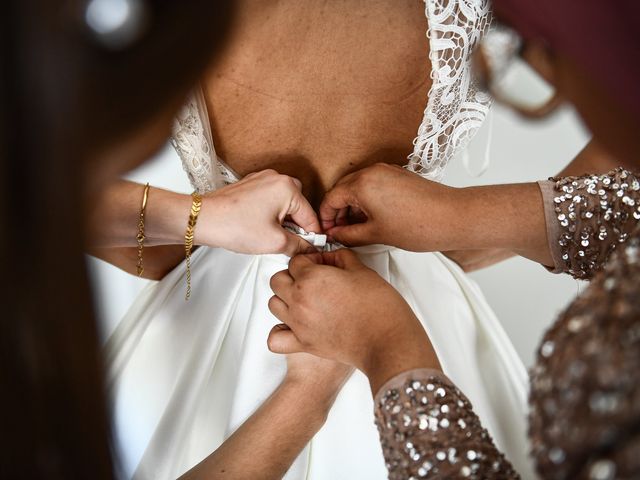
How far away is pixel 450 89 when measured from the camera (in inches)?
30.8

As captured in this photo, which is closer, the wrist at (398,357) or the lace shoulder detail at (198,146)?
the wrist at (398,357)

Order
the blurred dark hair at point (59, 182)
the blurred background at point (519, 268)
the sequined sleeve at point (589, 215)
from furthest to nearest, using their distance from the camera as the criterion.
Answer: the blurred background at point (519, 268) → the sequined sleeve at point (589, 215) → the blurred dark hair at point (59, 182)

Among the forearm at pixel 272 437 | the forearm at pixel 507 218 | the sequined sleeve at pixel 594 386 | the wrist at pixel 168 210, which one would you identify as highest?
the wrist at pixel 168 210

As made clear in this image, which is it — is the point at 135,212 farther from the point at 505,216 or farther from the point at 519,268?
the point at 519,268

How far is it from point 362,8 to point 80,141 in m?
0.51

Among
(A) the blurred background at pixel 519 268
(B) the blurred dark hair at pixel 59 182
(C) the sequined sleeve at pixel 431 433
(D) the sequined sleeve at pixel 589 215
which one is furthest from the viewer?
(A) the blurred background at pixel 519 268

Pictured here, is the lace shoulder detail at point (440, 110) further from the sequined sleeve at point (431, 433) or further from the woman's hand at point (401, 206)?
the sequined sleeve at point (431, 433)

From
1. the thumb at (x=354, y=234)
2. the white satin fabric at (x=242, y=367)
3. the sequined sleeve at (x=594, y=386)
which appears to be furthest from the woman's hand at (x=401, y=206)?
the sequined sleeve at (x=594, y=386)

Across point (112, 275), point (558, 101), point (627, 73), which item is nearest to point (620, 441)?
point (627, 73)

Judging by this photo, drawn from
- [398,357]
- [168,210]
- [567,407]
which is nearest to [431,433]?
[398,357]

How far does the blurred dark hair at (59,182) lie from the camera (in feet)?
1.01

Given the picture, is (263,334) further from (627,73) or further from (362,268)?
(627,73)

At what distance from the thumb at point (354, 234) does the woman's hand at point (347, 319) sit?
48 millimetres

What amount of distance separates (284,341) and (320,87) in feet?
0.96
